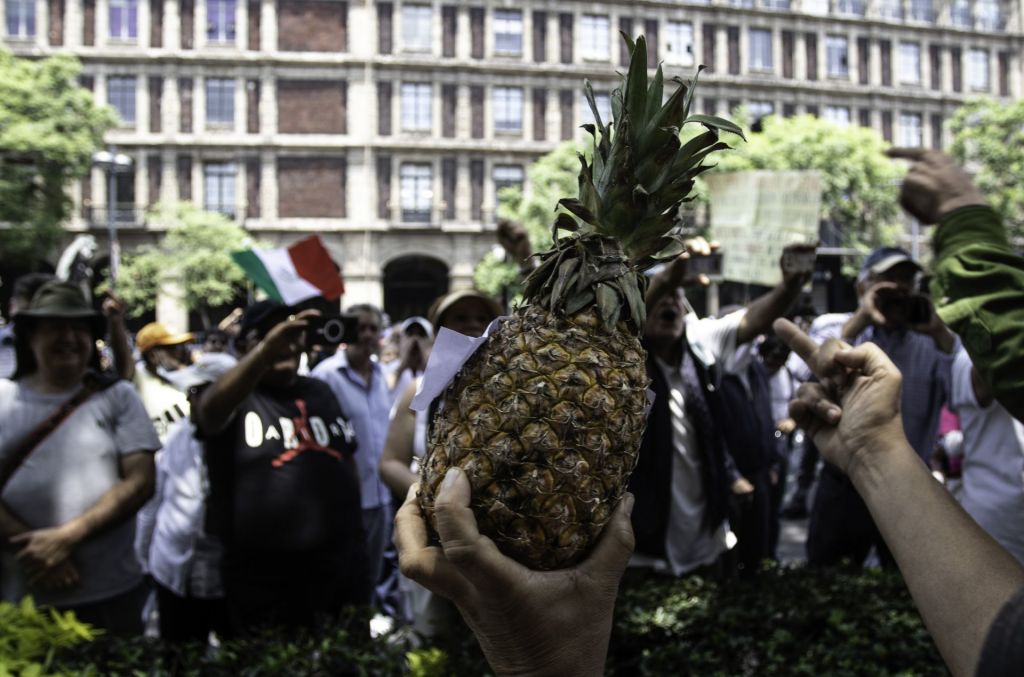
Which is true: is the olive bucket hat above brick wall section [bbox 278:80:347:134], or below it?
below

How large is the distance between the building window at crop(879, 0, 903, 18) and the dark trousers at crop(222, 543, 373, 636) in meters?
46.4

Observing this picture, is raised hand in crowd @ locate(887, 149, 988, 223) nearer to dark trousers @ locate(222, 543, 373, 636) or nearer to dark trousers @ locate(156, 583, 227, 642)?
dark trousers @ locate(222, 543, 373, 636)

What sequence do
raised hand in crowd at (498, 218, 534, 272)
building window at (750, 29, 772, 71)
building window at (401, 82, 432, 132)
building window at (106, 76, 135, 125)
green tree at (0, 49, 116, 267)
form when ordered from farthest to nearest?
1. building window at (750, 29, 772, 71)
2. building window at (401, 82, 432, 132)
3. building window at (106, 76, 135, 125)
4. green tree at (0, 49, 116, 267)
5. raised hand in crowd at (498, 218, 534, 272)

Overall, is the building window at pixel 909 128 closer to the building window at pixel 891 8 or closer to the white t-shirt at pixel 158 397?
the building window at pixel 891 8

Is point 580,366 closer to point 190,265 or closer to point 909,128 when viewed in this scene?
point 190,265

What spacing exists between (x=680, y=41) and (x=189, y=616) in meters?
39.6

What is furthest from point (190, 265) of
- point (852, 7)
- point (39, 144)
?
point (852, 7)

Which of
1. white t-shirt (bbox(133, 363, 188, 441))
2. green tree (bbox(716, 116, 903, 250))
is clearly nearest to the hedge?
white t-shirt (bbox(133, 363, 188, 441))

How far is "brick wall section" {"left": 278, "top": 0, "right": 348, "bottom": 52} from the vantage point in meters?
36.7

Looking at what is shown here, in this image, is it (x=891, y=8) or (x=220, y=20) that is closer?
(x=220, y=20)

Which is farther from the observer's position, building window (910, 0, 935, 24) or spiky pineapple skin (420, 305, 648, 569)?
building window (910, 0, 935, 24)

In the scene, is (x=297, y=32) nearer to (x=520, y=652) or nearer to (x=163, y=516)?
(x=163, y=516)

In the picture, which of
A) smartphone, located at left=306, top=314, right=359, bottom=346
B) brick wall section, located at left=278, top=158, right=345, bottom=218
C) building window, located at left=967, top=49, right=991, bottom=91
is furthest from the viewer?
building window, located at left=967, top=49, right=991, bottom=91

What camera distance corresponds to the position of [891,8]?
42.6 meters
